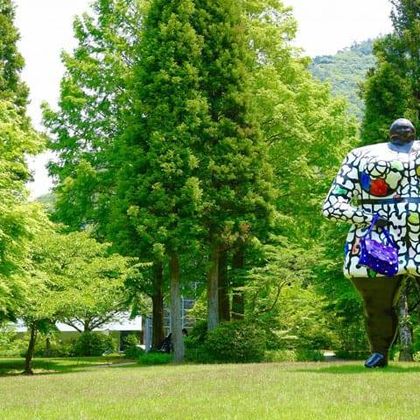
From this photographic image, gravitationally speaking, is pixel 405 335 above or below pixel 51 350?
above

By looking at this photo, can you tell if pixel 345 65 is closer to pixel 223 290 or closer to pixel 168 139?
pixel 223 290

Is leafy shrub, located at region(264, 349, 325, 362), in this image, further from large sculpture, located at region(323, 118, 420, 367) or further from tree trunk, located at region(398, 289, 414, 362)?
large sculpture, located at region(323, 118, 420, 367)

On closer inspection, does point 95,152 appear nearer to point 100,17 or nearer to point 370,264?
point 100,17

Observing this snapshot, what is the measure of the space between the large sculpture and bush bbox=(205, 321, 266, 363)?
7868 millimetres

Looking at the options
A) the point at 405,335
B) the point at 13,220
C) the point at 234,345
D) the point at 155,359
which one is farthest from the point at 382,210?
the point at 155,359

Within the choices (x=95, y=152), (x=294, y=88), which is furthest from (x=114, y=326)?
(x=294, y=88)

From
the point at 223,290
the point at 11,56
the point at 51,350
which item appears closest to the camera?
the point at 223,290

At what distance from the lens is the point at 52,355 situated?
33656 mm

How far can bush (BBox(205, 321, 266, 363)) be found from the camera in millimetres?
19438

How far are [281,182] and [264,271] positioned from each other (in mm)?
3969

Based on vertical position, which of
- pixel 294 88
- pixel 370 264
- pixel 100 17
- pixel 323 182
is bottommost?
pixel 370 264

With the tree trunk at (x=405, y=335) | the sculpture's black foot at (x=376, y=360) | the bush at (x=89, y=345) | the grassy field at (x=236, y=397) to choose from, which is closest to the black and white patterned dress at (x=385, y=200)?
the sculpture's black foot at (x=376, y=360)

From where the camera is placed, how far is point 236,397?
336 inches

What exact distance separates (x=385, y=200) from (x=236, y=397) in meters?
4.69
